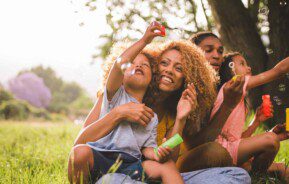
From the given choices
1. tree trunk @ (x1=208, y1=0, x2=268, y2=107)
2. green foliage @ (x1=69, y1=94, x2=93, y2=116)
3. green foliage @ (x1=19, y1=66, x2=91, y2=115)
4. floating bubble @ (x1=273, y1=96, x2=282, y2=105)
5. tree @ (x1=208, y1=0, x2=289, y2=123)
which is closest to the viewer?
floating bubble @ (x1=273, y1=96, x2=282, y2=105)

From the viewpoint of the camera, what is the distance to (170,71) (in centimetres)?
284

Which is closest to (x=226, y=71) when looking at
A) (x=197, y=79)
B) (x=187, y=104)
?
(x=197, y=79)

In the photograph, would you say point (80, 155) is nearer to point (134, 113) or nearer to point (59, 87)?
point (134, 113)

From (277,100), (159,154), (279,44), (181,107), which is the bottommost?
(277,100)

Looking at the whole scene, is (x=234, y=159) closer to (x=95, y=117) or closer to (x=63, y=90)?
(x=95, y=117)

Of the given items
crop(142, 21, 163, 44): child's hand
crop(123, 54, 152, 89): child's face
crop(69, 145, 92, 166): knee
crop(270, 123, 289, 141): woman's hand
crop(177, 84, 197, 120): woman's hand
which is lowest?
crop(270, 123, 289, 141): woman's hand

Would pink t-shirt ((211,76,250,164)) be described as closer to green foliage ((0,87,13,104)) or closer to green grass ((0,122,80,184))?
green grass ((0,122,80,184))

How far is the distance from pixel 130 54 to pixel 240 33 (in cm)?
338

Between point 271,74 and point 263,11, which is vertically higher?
point 263,11

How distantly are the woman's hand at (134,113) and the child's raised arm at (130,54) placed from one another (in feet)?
0.51

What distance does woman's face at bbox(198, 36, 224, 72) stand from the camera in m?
3.48

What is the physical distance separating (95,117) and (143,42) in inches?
27.0

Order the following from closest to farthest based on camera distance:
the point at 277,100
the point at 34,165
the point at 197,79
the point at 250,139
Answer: the point at 250,139
the point at 197,79
the point at 34,165
the point at 277,100

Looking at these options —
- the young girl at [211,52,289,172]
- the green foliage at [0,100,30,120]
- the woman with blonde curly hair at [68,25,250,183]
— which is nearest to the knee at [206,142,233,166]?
the woman with blonde curly hair at [68,25,250,183]
